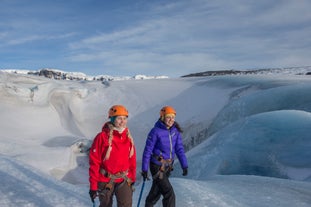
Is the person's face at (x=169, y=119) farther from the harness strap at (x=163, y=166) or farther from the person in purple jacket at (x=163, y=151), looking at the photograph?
the harness strap at (x=163, y=166)

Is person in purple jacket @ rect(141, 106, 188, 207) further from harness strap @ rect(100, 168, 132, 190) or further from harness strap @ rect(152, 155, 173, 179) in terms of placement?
harness strap @ rect(100, 168, 132, 190)

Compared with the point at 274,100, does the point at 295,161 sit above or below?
below

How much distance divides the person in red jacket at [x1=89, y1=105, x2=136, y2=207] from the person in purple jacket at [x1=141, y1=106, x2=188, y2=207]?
595mm

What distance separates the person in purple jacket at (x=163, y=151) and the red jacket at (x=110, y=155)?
654mm

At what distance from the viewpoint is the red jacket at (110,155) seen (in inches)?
137

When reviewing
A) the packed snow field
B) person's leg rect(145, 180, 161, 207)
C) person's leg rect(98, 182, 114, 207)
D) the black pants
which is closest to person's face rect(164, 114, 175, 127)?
the black pants

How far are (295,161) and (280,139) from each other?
1138 millimetres

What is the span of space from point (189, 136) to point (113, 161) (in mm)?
14505

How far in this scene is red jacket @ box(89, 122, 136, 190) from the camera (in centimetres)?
347

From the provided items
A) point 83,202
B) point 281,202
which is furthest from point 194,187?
point 83,202

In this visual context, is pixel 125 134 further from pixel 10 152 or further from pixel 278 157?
→ pixel 10 152

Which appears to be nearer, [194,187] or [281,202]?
[281,202]

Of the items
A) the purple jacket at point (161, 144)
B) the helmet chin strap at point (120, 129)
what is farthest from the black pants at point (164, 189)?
the helmet chin strap at point (120, 129)

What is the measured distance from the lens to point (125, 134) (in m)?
3.61
